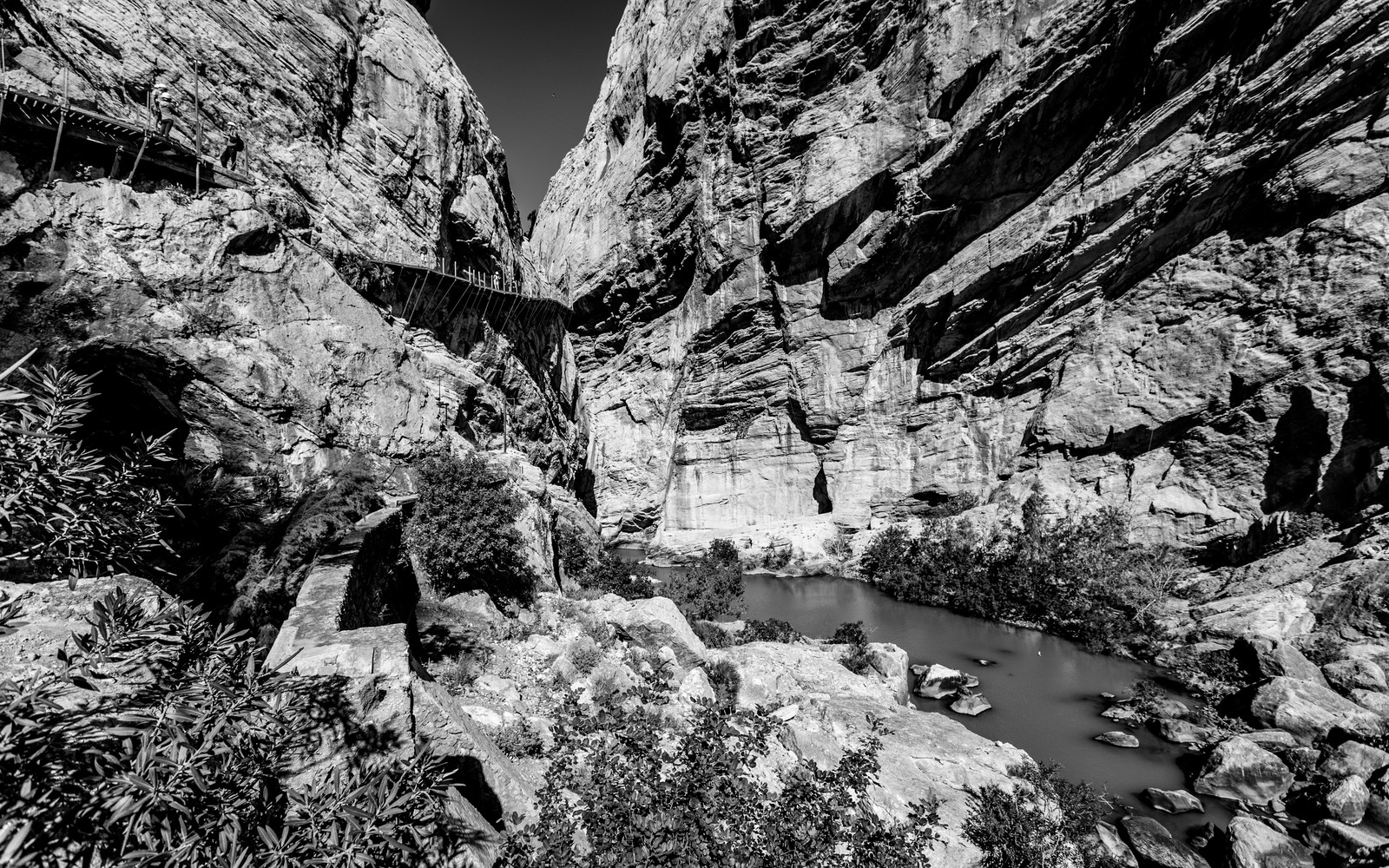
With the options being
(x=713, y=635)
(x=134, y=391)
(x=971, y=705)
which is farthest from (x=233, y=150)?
(x=971, y=705)

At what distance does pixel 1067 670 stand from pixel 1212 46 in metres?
27.6

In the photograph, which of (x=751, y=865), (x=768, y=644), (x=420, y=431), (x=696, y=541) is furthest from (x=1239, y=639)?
(x=696, y=541)

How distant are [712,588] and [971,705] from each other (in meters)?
13.4

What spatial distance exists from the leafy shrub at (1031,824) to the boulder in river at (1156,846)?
50cm

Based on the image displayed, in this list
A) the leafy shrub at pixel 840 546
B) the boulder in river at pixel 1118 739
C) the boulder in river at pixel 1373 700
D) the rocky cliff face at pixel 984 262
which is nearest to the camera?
the boulder in river at pixel 1373 700

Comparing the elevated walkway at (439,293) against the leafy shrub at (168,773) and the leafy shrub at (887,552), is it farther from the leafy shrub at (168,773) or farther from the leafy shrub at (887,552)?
the leafy shrub at (887,552)

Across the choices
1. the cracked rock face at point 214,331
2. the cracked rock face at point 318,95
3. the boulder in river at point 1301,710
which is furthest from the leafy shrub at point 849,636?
the cracked rock face at point 318,95

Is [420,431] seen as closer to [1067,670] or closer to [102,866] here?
[102,866]

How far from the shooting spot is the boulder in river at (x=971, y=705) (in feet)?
47.0

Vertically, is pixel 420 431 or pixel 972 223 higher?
pixel 972 223

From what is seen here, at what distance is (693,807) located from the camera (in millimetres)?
5000

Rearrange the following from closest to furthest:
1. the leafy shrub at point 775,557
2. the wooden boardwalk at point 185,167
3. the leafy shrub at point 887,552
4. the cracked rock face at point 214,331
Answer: the cracked rock face at point 214,331 → the wooden boardwalk at point 185,167 → the leafy shrub at point 887,552 → the leafy shrub at point 775,557

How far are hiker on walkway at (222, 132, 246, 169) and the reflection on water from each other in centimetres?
2303

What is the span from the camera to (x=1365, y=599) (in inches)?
611
